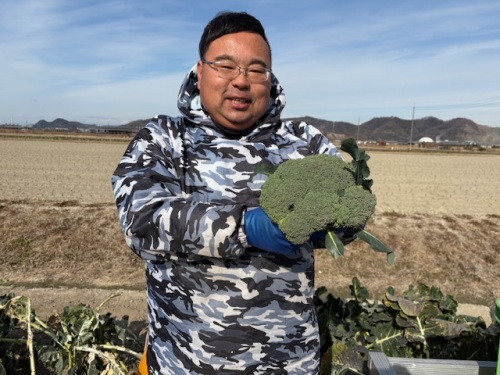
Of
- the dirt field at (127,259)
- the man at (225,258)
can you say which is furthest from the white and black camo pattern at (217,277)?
the dirt field at (127,259)

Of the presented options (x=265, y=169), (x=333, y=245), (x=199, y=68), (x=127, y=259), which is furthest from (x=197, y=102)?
(x=127, y=259)

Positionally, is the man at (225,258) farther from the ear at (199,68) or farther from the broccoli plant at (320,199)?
the broccoli plant at (320,199)

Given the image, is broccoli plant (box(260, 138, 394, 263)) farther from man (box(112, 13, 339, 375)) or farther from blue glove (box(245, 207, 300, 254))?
man (box(112, 13, 339, 375))

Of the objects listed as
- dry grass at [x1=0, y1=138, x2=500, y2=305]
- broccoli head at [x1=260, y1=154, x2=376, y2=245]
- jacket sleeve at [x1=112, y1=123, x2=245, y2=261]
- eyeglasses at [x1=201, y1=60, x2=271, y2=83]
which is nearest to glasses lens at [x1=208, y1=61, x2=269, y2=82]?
eyeglasses at [x1=201, y1=60, x2=271, y2=83]

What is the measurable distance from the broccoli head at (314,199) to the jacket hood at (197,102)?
1.63 feet

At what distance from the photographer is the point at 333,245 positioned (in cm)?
130

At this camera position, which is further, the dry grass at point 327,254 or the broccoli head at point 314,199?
the dry grass at point 327,254

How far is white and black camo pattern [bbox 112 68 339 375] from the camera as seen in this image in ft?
5.15

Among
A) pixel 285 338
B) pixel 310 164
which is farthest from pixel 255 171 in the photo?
pixel 285 338

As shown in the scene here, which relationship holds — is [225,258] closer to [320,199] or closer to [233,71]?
[320,199]

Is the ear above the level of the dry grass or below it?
above

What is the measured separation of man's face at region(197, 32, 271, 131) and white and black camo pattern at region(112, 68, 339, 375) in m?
0.08

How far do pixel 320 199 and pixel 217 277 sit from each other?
51 cm

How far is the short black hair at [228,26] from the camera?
1696mm
